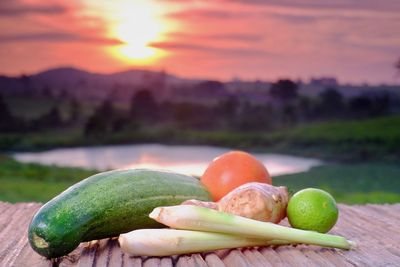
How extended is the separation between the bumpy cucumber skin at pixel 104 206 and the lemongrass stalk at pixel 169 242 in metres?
0.18

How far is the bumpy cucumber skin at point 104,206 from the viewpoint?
2271 mm

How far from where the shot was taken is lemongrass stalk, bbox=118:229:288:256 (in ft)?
7.22

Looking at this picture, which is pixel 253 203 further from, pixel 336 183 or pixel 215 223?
pixel 336 183

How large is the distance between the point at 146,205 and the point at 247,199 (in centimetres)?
38

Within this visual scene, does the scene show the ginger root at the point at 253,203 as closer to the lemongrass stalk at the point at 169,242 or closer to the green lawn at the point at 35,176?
the lemongrass stalk at the point at 169,242

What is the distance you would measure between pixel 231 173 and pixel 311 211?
1.47 feet

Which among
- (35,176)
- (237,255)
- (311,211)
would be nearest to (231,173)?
(311,211)

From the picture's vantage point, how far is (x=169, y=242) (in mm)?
2205

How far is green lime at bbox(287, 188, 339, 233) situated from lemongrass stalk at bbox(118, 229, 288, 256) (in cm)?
29

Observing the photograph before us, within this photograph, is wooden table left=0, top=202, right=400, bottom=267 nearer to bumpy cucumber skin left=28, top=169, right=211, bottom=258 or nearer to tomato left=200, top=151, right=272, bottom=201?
bumpy cucumber skin left=28, top=169, right=211, bottom=258

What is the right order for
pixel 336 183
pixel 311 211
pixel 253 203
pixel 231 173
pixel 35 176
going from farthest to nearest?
pixel 35 176 < pixel 336 183 < pixel 231 173 < pixel 311 211 < pixel 253 203

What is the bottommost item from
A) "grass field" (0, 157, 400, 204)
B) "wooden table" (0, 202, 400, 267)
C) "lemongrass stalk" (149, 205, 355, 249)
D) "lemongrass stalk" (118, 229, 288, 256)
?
"grass field" (0, 157, 400, 204)

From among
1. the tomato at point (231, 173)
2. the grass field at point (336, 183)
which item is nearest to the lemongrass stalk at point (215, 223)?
the tomato at point (231, 173)

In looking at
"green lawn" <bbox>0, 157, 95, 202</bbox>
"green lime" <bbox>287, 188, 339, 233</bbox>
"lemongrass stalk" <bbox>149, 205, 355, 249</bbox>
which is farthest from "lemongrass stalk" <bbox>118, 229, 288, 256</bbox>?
"green lawn" <bbox>0, 157, 95, 202</bbox>
